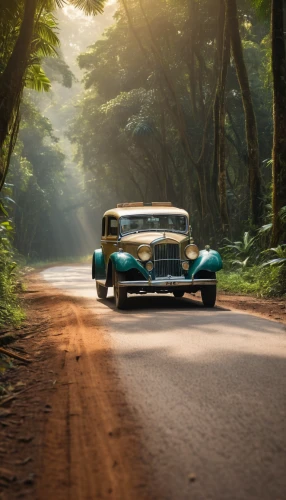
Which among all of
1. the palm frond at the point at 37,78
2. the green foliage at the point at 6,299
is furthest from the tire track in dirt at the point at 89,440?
the palm frond at the point at 37,78

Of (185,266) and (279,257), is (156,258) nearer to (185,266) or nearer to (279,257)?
(185,266)

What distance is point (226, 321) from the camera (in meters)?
9.55

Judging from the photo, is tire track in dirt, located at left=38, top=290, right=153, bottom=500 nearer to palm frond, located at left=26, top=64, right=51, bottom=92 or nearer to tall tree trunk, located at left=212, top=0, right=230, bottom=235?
palm frond, located at left=26, top=64, right=51, bottom=92

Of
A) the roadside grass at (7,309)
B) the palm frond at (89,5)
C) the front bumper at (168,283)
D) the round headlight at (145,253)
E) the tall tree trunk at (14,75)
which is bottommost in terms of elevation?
the roadside grass at (7,309)

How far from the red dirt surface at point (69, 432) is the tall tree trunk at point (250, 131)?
12.2 meters

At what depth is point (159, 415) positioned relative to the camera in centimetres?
484

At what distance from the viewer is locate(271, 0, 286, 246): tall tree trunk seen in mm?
15062

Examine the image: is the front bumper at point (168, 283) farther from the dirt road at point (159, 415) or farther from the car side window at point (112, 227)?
the dirt road at point (159, 415)

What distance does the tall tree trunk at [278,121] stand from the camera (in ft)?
49.4

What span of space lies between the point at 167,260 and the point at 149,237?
67 cm

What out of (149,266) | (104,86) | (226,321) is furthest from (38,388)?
(104,86)

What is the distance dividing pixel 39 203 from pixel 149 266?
1407 inches

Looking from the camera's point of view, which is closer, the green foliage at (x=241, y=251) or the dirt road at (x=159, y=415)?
the dirt road at (x=159, y=415)

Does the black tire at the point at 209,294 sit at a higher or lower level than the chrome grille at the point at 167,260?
lower
